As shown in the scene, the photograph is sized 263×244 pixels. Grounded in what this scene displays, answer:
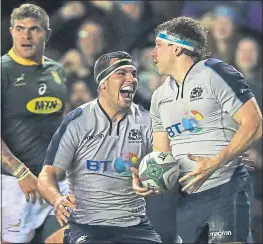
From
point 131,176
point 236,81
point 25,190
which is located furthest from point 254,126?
point 25,190

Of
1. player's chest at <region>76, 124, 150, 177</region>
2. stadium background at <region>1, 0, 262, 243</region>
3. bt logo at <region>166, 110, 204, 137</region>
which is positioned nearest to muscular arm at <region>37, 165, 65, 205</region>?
→ player's chest at <region>76, 124, 150, 177</region>

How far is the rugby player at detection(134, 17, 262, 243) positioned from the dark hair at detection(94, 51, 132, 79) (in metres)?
0.15

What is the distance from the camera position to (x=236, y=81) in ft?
10.3

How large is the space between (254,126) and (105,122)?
0.59 m

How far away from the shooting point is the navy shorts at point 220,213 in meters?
3.13

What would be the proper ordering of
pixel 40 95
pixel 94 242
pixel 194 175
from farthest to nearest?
pixel 40 95 → pixel 94 242 → pixel 194 175

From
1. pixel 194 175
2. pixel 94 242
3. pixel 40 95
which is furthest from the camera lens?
pixel 40 95

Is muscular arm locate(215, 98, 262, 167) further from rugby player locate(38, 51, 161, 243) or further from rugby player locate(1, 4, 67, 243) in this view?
rugby player locate(1, 4, 67, 243)

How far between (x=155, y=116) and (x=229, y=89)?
13.1 inches

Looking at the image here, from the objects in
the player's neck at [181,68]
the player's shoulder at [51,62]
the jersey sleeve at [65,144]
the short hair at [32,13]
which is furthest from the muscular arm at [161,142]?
the short hair at [32,13]

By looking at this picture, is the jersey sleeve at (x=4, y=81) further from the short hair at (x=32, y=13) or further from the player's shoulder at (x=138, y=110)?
the player's shoulder at (x=138, y=110)

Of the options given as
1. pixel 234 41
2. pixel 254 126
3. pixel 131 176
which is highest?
pixel 234 41

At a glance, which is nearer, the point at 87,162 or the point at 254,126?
the point at 254,126

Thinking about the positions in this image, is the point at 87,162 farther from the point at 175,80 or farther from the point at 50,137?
the point at 175,80
